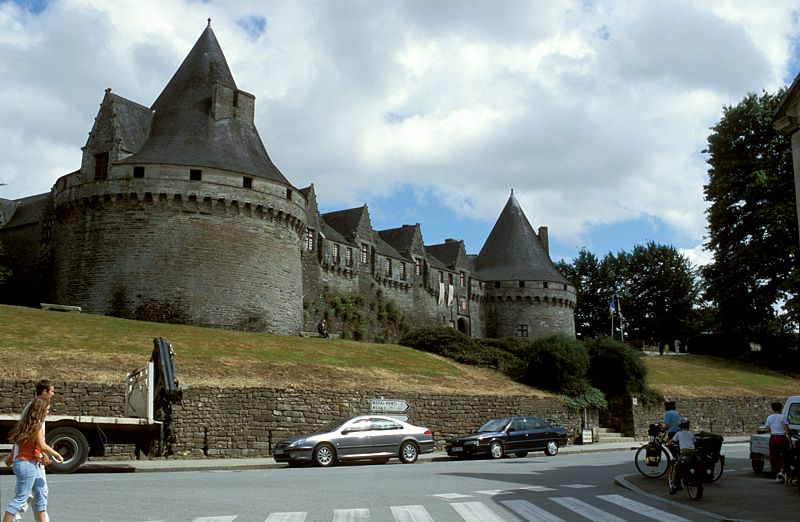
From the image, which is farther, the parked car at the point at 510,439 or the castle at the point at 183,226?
the castle at the point at 183,226

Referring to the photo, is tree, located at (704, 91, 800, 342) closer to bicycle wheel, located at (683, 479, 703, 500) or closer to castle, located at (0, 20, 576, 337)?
castle, located at (0, 20, 576, 337)

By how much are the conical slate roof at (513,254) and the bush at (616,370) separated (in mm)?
29631

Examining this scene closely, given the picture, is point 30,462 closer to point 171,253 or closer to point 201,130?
point 171,253

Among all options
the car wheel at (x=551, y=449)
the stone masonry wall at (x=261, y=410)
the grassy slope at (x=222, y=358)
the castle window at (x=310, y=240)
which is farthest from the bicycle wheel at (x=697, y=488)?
the castle window at (x=310, y=240)

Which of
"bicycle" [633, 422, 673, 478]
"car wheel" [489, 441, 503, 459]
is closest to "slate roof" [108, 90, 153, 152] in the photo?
"car wheel" [489, 441, 503, 459]

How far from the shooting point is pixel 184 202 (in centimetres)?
3891

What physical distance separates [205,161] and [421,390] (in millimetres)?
18350

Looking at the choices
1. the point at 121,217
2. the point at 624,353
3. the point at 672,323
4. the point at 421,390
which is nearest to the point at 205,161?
the point at 121,217

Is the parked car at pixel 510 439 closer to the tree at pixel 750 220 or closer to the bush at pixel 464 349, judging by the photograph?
the bush at pixel 464 349

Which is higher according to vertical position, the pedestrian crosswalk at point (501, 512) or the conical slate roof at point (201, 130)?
the conical slate roof at point (201, 130)

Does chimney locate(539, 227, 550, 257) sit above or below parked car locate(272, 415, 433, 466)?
above

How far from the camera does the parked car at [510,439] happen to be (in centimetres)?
2289

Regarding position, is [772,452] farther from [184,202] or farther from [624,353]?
[184,202]

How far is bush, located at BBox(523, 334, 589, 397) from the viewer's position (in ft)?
112
